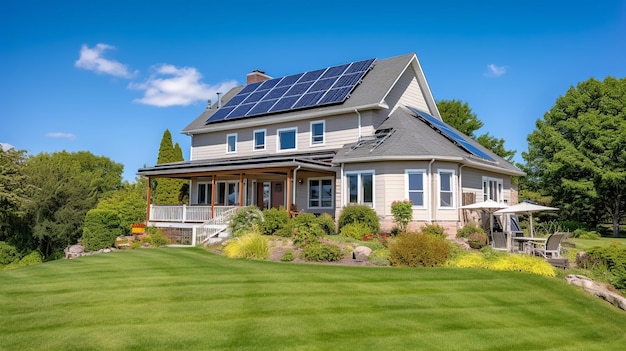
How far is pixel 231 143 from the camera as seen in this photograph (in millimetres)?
29953

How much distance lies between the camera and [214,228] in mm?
21375

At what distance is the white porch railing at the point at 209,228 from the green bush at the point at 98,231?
6513 mm

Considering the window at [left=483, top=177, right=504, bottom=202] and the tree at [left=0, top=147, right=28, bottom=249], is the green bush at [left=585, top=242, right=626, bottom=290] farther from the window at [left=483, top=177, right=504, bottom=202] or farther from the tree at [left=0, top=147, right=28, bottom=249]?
the tree at [left=0, top=147, right=28, bottom=249]

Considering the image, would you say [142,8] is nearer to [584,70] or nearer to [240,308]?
[240,308]

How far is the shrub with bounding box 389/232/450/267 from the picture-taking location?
13.5m

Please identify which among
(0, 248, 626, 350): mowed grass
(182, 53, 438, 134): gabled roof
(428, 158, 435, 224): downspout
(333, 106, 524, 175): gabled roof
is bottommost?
(0, 248, 626, 350): mowed grass

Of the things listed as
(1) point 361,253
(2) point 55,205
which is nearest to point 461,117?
(1) point 361,253

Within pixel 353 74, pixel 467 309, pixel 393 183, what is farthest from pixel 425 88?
pixel 467 309

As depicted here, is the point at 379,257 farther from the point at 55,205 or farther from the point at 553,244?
the point at 55,205

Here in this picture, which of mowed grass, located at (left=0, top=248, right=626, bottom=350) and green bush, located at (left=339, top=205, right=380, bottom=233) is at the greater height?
green bush, located at (left=339, top=205, right=380, bottom=233)

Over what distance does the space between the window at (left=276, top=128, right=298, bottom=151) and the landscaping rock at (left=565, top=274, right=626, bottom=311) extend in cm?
1750

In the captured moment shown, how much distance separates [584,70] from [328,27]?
2627 centimetres

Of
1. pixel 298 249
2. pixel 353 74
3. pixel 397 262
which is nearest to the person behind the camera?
pixel 397 262

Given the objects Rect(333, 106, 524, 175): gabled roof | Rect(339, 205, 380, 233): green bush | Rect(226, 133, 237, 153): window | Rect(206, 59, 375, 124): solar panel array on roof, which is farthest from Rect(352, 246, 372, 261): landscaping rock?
Rect(226, 133, 237, 153): window
